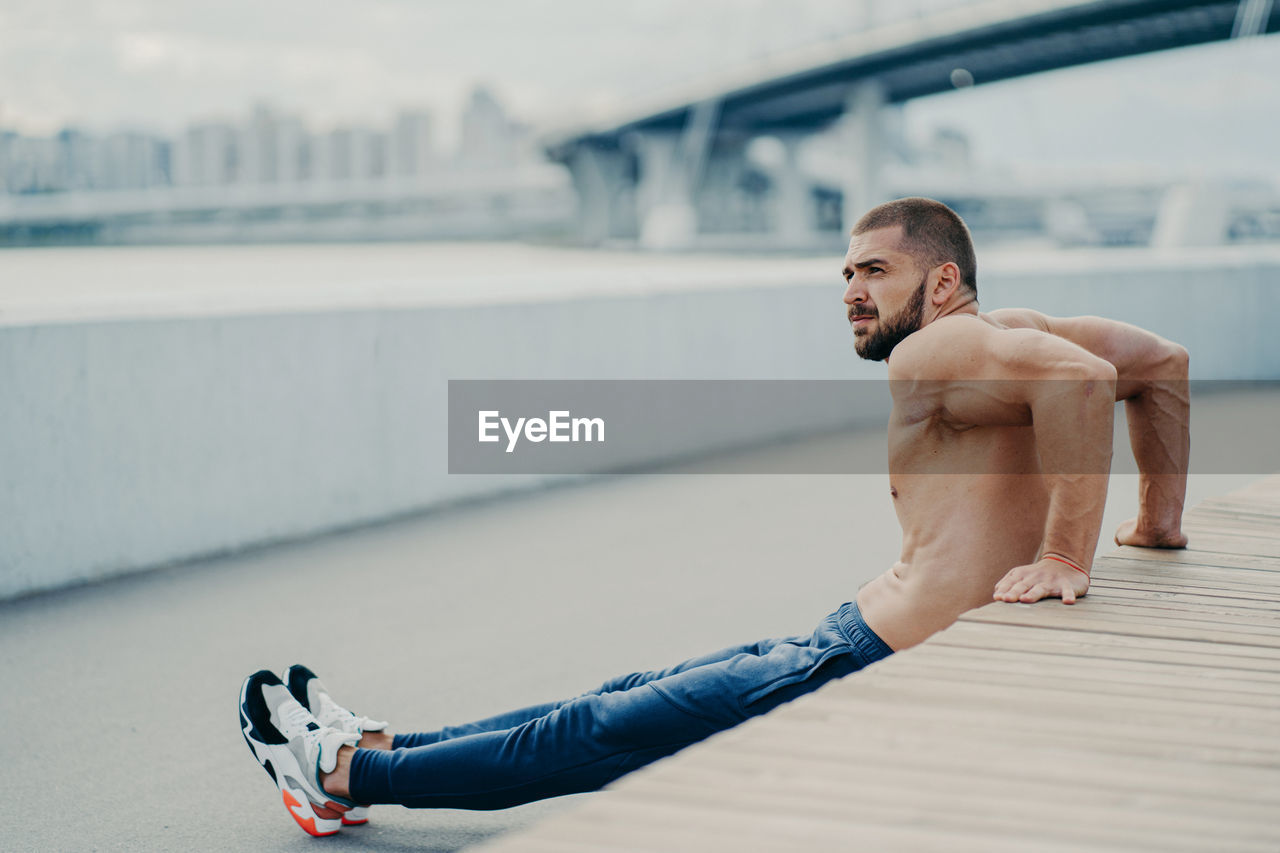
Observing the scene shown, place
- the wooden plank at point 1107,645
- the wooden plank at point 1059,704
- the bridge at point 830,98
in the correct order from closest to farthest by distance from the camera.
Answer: the wooden plank at point 1059,704 → the wooden plank at point 1107,645 → the bridge at point 830,98

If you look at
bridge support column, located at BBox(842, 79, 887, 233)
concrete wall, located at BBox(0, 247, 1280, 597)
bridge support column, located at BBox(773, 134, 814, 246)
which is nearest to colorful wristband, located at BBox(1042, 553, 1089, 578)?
concrete wall, located at BBox(0, 247, 1280, 597)

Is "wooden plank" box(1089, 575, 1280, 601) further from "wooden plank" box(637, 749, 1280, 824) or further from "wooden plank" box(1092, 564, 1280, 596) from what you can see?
"wooden plank" box(637, 749, 1280, 824)

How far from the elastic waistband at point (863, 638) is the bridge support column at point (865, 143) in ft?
157

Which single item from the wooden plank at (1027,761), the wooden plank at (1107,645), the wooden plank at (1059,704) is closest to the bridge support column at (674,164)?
the wooden plank at (1107,645)

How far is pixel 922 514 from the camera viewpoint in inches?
108

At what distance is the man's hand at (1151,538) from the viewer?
3414 mm

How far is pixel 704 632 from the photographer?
467cm

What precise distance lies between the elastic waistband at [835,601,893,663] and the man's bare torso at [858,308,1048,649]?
2 cm

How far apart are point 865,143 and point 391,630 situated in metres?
47.6

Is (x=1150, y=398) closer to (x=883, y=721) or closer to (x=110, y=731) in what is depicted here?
(x=883, y=721)

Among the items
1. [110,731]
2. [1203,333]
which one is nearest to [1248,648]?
[110,731]

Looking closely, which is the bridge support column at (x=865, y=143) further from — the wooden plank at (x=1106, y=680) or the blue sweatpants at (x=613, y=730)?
the wooden plank at (x=1106, y=680)

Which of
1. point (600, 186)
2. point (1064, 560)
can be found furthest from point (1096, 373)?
point (600, 186)

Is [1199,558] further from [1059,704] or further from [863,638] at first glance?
[1059,704]
